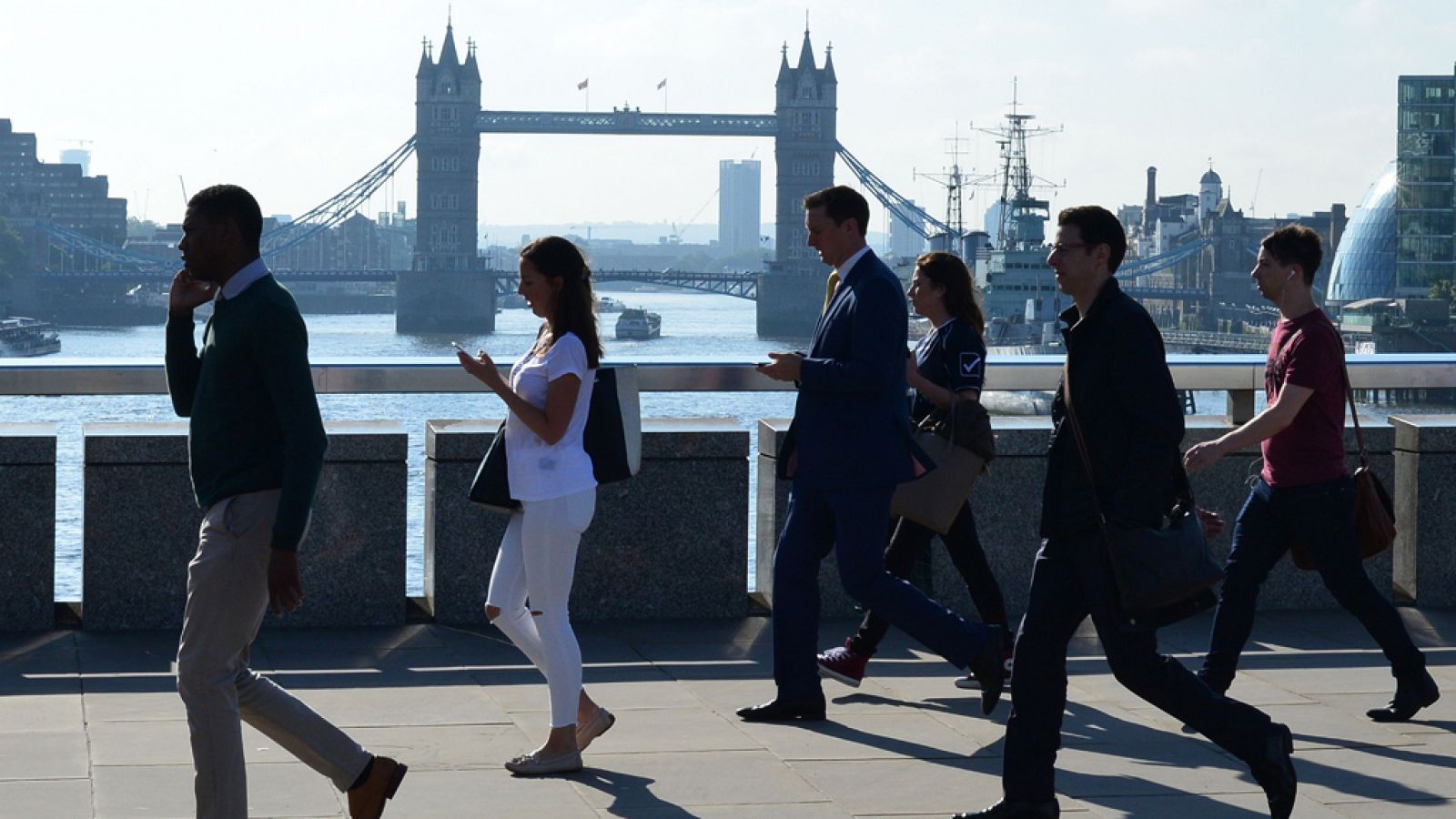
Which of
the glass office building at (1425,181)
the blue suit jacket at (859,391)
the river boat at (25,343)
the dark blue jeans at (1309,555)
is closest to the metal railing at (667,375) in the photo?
the blue suit jacket at (859,391)

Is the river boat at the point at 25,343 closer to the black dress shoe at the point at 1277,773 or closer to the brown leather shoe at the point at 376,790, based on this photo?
the brown leather shoe at the point at 376,790

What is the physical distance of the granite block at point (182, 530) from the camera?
18.2ft

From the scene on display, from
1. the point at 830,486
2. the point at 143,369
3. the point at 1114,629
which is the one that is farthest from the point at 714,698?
the point at 143,369

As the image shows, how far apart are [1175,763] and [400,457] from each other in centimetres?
238

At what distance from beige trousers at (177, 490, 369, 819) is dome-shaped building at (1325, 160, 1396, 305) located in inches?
3396

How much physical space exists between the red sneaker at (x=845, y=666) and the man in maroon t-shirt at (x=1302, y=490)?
81 centimetres

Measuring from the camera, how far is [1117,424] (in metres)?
3.66

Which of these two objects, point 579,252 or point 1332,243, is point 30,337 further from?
point 1332,243

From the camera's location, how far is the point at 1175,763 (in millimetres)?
4367

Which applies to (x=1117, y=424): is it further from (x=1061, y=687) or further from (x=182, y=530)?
(x=182, y=530)

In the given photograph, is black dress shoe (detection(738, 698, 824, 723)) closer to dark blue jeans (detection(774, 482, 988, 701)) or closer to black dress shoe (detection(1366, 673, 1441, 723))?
dark blue jeans (detection(774, 482, 988, 701))

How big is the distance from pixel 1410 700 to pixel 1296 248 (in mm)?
1080

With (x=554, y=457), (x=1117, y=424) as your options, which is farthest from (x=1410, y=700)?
(x=554, y=457)

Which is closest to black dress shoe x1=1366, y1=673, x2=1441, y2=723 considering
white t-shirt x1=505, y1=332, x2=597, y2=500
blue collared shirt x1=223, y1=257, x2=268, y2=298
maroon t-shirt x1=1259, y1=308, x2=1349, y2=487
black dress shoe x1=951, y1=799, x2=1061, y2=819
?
maroon t-shirt x1=1259, y1=308, x2=1349, y2=487
